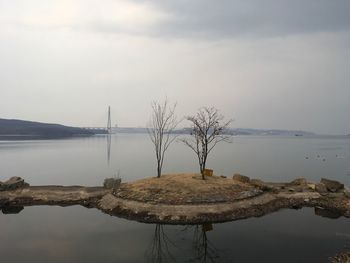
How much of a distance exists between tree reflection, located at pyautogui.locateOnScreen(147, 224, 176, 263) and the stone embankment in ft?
5.49

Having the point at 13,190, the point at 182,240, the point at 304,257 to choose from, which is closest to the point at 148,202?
the point at 182,240

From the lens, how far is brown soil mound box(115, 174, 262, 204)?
76.8 feet

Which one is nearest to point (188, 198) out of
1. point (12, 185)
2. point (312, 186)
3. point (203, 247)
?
point (203, 247)

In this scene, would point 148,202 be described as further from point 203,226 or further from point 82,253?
point 82,253

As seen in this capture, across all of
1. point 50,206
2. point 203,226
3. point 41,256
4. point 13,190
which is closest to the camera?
point 41,256

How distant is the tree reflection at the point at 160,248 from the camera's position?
16.5 metres

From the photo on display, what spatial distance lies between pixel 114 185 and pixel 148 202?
704 centimetres

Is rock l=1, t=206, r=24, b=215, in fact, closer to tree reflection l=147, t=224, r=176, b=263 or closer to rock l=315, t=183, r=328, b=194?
tree reflection l=147, t=224, r=176, b=263

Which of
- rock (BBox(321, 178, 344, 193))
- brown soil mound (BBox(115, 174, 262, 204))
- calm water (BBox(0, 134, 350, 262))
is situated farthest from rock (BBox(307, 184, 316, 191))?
brown soil mound (BBox(115, 174, 262, 204))

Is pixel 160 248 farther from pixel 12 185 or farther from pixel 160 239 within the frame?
pixel 12 185

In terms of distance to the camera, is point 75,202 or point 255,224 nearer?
point 255,224

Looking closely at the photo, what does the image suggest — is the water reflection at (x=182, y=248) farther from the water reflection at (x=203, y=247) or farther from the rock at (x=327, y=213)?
the rock at (x=327, y=213)

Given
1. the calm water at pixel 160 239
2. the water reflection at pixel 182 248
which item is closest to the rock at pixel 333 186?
the calm water at pixel 160 239

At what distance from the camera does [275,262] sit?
15.1 m
